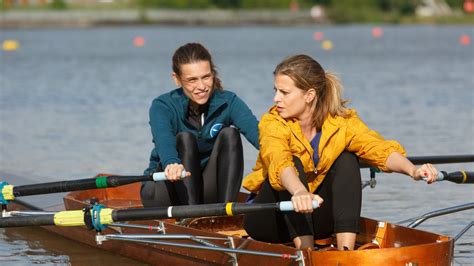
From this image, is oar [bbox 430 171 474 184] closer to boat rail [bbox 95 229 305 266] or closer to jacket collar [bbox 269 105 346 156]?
jacket collar [bbox 269 105 346 156]

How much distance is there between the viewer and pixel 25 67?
125 feet

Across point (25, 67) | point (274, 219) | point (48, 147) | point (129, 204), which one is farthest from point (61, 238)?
point (25, 67)

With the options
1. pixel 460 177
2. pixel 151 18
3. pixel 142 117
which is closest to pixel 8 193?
pixel 460 177

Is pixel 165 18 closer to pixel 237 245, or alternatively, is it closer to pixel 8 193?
pixel 8 193

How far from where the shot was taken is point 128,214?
22.0ft

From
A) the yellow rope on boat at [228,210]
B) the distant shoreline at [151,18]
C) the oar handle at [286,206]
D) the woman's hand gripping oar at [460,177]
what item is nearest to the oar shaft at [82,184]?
the yellow rope on boat at [228,210]

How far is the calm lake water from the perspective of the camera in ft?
31.6

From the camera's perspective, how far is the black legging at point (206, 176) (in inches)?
300

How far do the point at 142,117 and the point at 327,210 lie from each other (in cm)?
1239

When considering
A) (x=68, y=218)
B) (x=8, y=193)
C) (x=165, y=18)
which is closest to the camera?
(x=68, y=218)

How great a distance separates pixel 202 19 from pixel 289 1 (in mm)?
11989

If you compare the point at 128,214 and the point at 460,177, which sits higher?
the point at 128,214

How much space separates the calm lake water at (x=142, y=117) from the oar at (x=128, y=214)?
1256mm

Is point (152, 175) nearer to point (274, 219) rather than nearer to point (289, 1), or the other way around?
point (274, 219)
